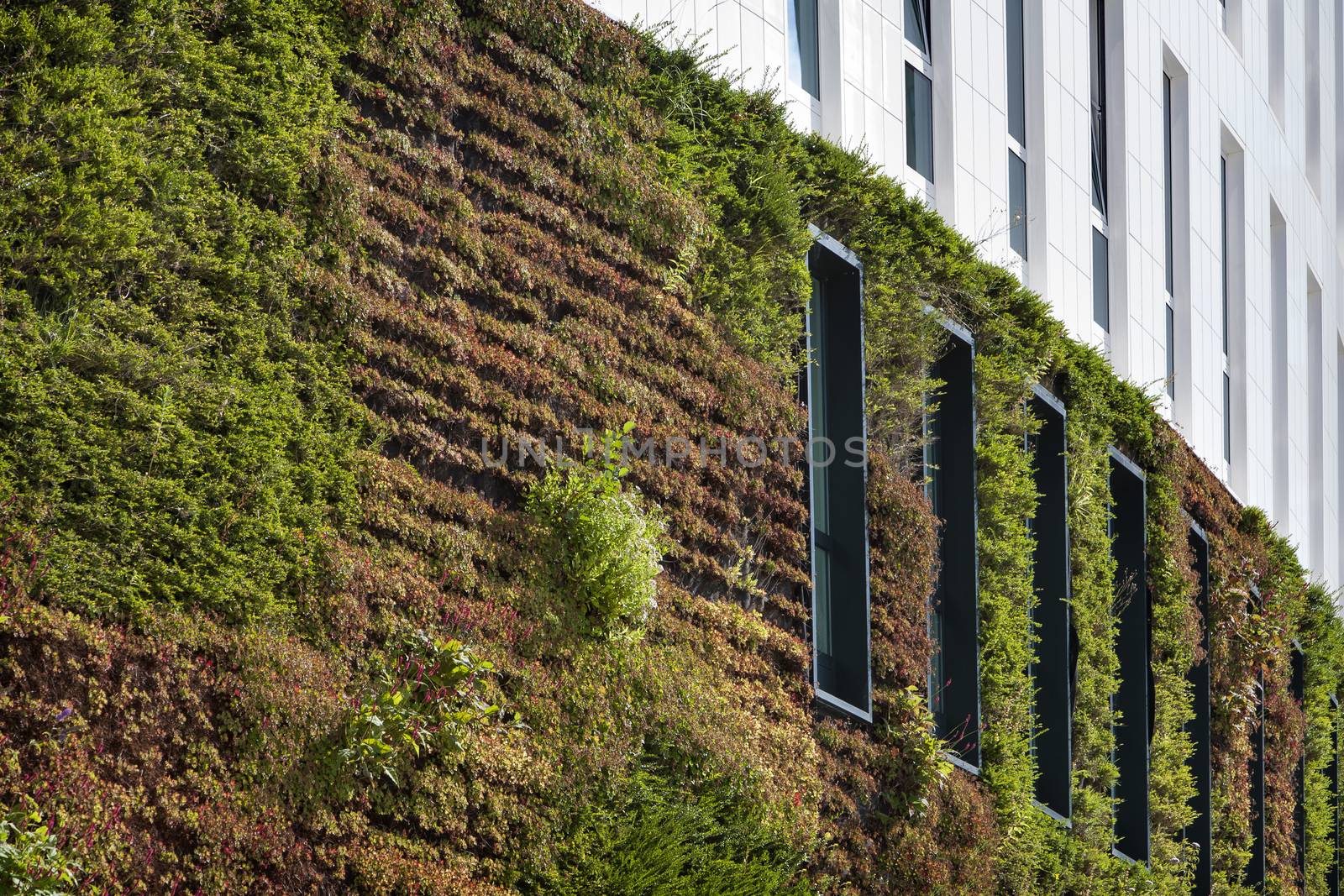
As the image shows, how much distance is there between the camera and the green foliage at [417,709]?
618 centimetres

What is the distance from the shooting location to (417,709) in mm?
6488

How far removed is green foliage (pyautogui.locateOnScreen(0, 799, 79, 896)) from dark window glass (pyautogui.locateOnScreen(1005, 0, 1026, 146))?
11586 millimetres

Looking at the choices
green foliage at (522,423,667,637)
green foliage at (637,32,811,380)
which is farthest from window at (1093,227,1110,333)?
green foliage at (522,423,667,637)

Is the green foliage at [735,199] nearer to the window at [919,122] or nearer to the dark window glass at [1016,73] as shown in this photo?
the window at [919,122]

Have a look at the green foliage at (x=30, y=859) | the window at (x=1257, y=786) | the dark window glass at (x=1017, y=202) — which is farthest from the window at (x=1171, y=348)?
the green foliage at (x=30, y=859)

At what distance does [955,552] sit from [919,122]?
3.76 meters

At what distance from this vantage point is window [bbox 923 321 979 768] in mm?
11594

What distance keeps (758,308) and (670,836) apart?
369cm

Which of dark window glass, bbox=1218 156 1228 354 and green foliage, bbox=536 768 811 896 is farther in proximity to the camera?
dark window glass, bbox=1218 156 1228 354

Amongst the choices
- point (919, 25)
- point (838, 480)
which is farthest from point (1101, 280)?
point (838, 480)

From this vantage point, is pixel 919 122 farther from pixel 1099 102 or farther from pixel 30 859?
pixel 30 859

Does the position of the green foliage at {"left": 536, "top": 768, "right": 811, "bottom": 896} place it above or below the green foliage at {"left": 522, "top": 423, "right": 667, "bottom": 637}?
below

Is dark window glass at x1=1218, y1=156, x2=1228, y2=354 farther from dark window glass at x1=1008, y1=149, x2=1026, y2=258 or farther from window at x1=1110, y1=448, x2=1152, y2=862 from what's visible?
dark window glass at x1=1008, y1=149, x2=1026, y2=258

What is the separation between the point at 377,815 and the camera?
20.7 feet
